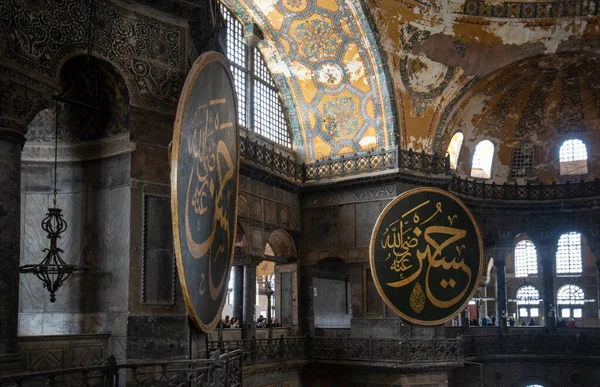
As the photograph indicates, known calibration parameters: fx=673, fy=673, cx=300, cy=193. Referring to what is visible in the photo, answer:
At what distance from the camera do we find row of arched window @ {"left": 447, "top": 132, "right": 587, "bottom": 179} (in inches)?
668

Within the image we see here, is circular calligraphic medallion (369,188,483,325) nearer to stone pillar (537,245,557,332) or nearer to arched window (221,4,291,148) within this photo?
arched window (221,4,291,148)

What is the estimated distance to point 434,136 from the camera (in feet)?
48.0

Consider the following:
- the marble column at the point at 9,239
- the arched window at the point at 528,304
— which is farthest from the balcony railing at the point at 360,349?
the arched window at the point at 528,304

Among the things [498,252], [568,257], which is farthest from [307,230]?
[568,257]

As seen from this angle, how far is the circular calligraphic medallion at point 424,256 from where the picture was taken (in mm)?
13422

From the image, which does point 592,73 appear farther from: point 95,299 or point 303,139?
point 95,299

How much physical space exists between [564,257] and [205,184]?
22958mm

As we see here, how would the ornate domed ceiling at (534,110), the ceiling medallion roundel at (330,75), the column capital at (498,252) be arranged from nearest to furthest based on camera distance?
the ceiling medallion roundel at (330,75) < the ornate domed ceiling at (534,110) < the column capital at (498,252)

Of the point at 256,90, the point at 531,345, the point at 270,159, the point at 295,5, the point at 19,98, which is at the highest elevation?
the point at 295,5

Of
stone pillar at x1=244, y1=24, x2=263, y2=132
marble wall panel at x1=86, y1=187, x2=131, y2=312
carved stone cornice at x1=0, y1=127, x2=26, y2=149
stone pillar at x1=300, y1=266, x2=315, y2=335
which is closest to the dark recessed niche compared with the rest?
stone pillar at x1=300, y1=266, x2=315, y2=335

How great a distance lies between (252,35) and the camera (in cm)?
1405

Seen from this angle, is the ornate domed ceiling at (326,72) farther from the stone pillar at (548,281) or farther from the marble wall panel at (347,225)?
the stone pillar at (548,281)

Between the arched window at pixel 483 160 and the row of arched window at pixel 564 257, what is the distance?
9.01 metres

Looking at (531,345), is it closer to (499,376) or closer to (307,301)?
(499,376)
